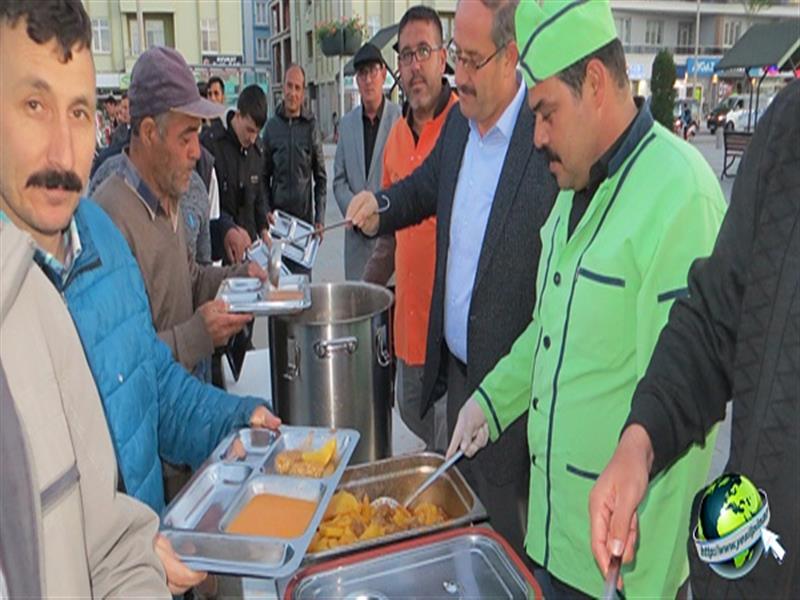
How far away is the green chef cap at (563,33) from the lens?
135 centimetres

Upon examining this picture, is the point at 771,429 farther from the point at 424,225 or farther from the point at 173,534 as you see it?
the point at 424,225

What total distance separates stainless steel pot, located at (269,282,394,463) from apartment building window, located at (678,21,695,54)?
129 ft

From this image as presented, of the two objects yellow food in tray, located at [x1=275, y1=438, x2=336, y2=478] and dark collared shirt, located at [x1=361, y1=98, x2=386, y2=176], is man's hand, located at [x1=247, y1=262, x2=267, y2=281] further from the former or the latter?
dark collared shirt, located at [x1=361, y1=98, x2=386, y2=176]

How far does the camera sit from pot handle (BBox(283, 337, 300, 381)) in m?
2.23

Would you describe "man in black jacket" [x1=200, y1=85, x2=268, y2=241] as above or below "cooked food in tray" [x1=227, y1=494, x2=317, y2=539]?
above

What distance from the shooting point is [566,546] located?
56.7 inches

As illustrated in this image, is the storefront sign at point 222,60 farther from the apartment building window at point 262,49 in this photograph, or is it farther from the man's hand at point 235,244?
the man's hand at point 235,244

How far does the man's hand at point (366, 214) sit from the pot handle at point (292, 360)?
0.58m

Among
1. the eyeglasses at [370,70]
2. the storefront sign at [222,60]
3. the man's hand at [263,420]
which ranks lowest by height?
the man's hand at [263,420]

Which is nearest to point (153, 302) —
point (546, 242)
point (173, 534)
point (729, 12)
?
point (173, 534)

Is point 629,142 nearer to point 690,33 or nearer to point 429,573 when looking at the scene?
point 429,573

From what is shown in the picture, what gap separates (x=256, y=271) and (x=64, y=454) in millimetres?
1773

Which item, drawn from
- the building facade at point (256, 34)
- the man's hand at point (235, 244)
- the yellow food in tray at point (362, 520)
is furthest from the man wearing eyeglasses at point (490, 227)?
the building facade at point (256, 34)

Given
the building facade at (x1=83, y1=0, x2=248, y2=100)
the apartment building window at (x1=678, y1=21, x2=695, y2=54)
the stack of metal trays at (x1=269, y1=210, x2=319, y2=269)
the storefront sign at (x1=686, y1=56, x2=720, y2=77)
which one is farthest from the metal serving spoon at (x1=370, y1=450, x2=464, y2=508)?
the apartment building window at (x1=678, y1=21, x2=695, y2=54)
